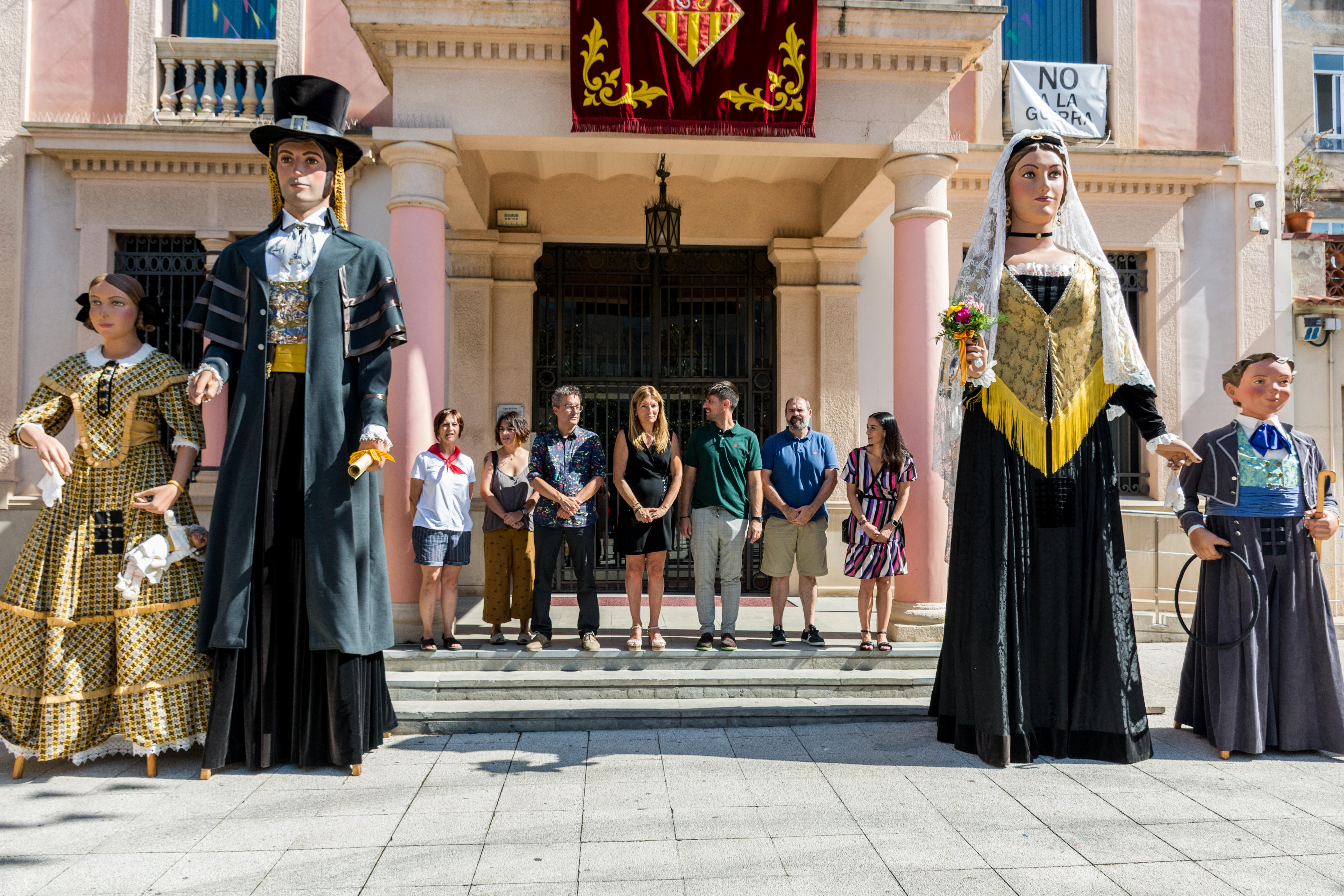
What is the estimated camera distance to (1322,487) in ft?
14.9

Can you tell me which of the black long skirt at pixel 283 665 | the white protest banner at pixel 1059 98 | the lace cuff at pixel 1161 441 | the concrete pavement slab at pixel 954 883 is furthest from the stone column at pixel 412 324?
the white protest banner at pixel 1059 98

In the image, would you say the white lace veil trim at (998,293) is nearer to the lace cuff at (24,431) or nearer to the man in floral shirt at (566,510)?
the man in floral shirt at (566,510)

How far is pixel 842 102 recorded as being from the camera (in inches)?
263

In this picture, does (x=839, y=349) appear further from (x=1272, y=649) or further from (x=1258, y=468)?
(x=1272, y=649)

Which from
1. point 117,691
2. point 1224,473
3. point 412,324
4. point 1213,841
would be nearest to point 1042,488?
point 1224,473

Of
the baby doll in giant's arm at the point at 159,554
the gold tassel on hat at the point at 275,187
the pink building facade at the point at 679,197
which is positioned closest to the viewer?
the baby doll in giant's arm at the point at 159,554

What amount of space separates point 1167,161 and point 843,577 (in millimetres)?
5233

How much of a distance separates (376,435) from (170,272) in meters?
5.76

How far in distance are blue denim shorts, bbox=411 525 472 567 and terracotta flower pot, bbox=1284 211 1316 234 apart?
351 inches

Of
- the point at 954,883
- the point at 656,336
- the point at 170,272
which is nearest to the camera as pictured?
the point at 954,883

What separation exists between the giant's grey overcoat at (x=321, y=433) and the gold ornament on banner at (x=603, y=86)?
2616 mm

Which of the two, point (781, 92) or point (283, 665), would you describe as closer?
point (283, 665)

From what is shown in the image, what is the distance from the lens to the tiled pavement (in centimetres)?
307

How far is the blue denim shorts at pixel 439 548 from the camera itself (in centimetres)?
616
